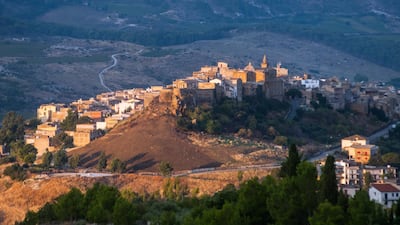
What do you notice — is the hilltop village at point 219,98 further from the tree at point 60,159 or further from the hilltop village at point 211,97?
the tree at point 60,159

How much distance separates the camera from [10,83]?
76125 millimetres

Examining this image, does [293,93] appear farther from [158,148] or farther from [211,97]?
[158,148]

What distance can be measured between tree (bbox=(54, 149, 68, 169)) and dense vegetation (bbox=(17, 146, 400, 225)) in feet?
33.2

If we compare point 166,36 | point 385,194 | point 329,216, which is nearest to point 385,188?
point 385,194

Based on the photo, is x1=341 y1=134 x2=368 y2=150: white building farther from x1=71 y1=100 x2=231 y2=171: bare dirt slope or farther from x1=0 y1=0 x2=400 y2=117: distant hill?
x1=0 y1=0 x2=400 y2=117: distant hill

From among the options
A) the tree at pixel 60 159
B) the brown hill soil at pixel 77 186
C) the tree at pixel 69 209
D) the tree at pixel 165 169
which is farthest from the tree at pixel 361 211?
the tree at pixel 60 159

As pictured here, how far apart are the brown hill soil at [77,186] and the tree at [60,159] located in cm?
195

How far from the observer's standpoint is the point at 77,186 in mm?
40125

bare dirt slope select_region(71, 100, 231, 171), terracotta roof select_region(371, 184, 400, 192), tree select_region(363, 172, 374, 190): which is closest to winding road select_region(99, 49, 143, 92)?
bare dirt slope select_region(71, 100, 231, 171)

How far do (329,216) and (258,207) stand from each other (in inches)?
145

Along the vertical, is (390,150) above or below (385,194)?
below

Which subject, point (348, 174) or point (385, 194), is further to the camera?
point (348, 174)

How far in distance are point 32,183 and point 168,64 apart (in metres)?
46.4

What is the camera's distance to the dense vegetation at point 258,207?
1005 inches
